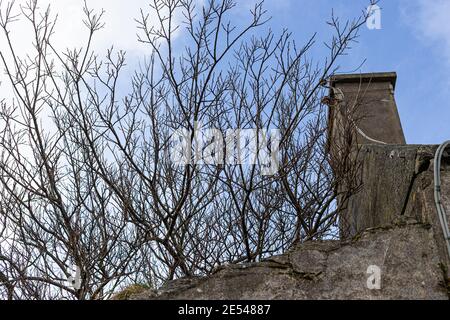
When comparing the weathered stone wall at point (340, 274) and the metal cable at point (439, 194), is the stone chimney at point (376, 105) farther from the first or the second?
the weathered stone wall at point (340, 274)

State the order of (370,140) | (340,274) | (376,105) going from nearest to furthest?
(340,274) < (370,140) < (376,105)

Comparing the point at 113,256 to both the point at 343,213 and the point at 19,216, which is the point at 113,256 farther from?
the point at 343,213

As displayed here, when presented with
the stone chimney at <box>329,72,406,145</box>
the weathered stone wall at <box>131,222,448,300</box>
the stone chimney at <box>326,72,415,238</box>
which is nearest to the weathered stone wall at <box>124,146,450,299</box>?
the weathered stone wall at <box>131,222,448,300</box>

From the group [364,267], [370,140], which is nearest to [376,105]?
[370,140]

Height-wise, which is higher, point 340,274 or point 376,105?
point 376,105

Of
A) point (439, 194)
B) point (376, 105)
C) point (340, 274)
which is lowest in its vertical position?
point (340, 274)

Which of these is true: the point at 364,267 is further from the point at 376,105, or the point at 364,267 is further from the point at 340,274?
the point at 376,105

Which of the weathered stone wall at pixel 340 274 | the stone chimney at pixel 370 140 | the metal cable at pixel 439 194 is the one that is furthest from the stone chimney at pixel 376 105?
the weathered stone wall at pixel 340 274

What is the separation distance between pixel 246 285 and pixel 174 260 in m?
1.77

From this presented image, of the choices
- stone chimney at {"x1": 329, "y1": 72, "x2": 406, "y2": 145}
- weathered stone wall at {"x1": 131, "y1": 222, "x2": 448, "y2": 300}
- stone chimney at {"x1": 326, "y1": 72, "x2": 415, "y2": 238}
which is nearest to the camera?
weathered stone wall at {"x1": 131, "y1": 222, "x2": 448, "y2": 300}

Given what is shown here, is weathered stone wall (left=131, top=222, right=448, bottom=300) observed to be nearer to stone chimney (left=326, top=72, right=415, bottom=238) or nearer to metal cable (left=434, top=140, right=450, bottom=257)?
metal cable (left=434, top=140, right=450, bottom=257)

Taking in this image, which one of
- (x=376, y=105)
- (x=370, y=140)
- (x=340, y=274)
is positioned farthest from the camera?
(x=376, y=105)

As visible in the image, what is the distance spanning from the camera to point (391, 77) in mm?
5270

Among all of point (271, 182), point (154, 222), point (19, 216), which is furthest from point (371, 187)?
point (19, 216)
